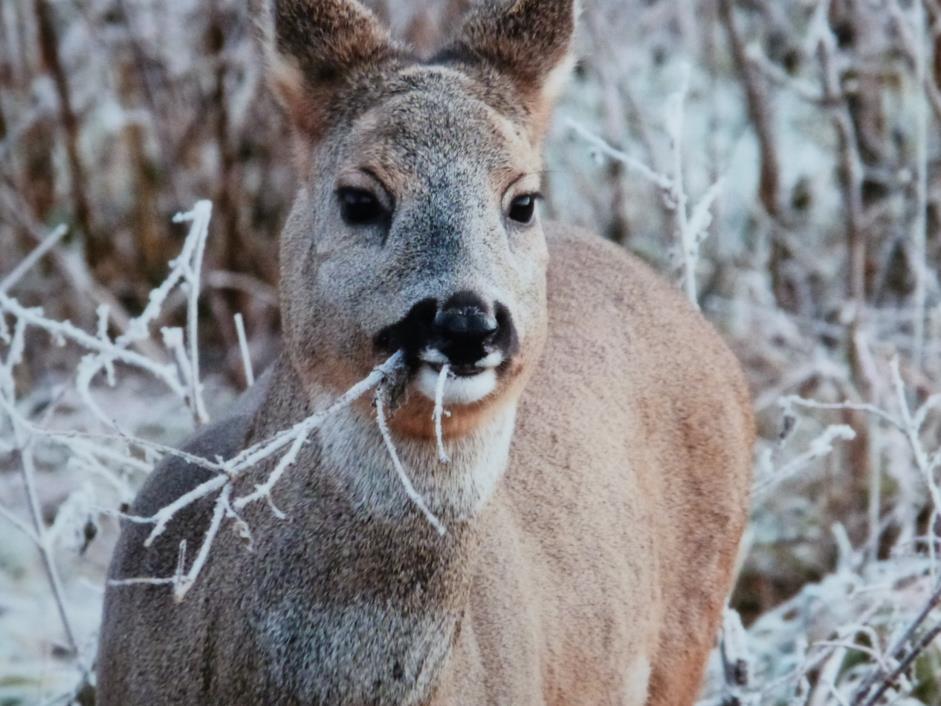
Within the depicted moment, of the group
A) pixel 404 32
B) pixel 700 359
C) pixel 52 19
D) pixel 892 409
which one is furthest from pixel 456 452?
pixel 52 19

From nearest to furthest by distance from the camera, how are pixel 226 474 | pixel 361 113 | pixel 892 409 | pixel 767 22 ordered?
pixel 226 474 < pixel 361 113 < pixel 892 409 < pixel 767 22

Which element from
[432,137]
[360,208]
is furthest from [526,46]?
[360,208]

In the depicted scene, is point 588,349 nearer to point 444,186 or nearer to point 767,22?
point 444,186

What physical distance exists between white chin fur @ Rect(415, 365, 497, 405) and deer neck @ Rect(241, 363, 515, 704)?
0.73 ft

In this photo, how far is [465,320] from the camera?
3363mm

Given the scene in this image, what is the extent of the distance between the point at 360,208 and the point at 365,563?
737 mm

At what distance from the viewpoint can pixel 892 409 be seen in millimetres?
7215

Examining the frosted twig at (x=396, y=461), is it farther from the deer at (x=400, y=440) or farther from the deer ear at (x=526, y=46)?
the deer ear at (x=526, y=46)

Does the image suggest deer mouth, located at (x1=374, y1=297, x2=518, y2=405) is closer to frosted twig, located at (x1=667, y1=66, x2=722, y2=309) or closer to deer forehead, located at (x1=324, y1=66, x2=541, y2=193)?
deer forehead, located at (x1=324, y1=66, x2=541, y2=193)

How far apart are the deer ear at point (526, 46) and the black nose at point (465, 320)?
91cm

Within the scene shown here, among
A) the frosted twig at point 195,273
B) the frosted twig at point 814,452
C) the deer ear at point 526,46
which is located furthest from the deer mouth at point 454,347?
the frosted twig at point 814,452

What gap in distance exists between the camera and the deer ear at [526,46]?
13.9 ft

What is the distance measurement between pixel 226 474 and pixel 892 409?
438 cm

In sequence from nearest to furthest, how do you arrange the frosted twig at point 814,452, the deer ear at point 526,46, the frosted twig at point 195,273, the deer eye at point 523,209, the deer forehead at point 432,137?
the deer forehead at point 432,137 < the deer eye at point 523,209 < the deer ear at point 526,46 < the frosted twig at point 195,273 < the frosted twig at point 814,452
